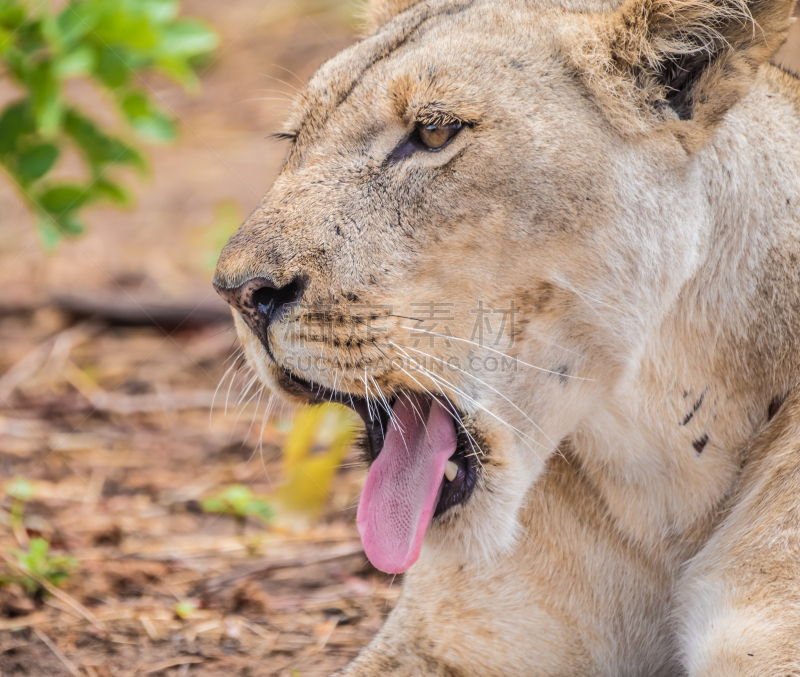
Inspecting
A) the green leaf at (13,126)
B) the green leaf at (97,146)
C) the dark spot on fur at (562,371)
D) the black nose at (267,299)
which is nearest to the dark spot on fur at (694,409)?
the dark spot on fur at (562,371)

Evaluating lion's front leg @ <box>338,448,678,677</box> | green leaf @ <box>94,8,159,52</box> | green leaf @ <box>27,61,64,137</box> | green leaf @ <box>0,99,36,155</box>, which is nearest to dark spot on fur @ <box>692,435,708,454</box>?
lion's front leg @ <box>338,448,678,677</box>

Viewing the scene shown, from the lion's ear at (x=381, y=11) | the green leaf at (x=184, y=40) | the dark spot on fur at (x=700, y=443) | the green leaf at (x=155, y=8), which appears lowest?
the dark spot on fur at (x=700, y=443)

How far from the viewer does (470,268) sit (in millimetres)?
1977

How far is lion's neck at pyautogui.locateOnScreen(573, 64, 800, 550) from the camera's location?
2094 millimetres

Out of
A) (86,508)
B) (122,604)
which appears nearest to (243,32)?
(86,508)

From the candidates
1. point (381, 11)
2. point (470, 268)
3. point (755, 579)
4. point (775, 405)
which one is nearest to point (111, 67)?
point (381, 11)

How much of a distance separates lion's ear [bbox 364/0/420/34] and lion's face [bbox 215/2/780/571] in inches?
25.4

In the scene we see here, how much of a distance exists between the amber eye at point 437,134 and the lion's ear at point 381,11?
0.78 m

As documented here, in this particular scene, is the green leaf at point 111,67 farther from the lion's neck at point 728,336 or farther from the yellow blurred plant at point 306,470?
the lion's neck at point 728,336

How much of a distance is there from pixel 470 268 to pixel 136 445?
256 cm

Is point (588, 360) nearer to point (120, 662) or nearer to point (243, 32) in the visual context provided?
point (120, 662)

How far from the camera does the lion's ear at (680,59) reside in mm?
1970

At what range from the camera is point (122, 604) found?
114 inches

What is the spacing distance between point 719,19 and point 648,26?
143mm
